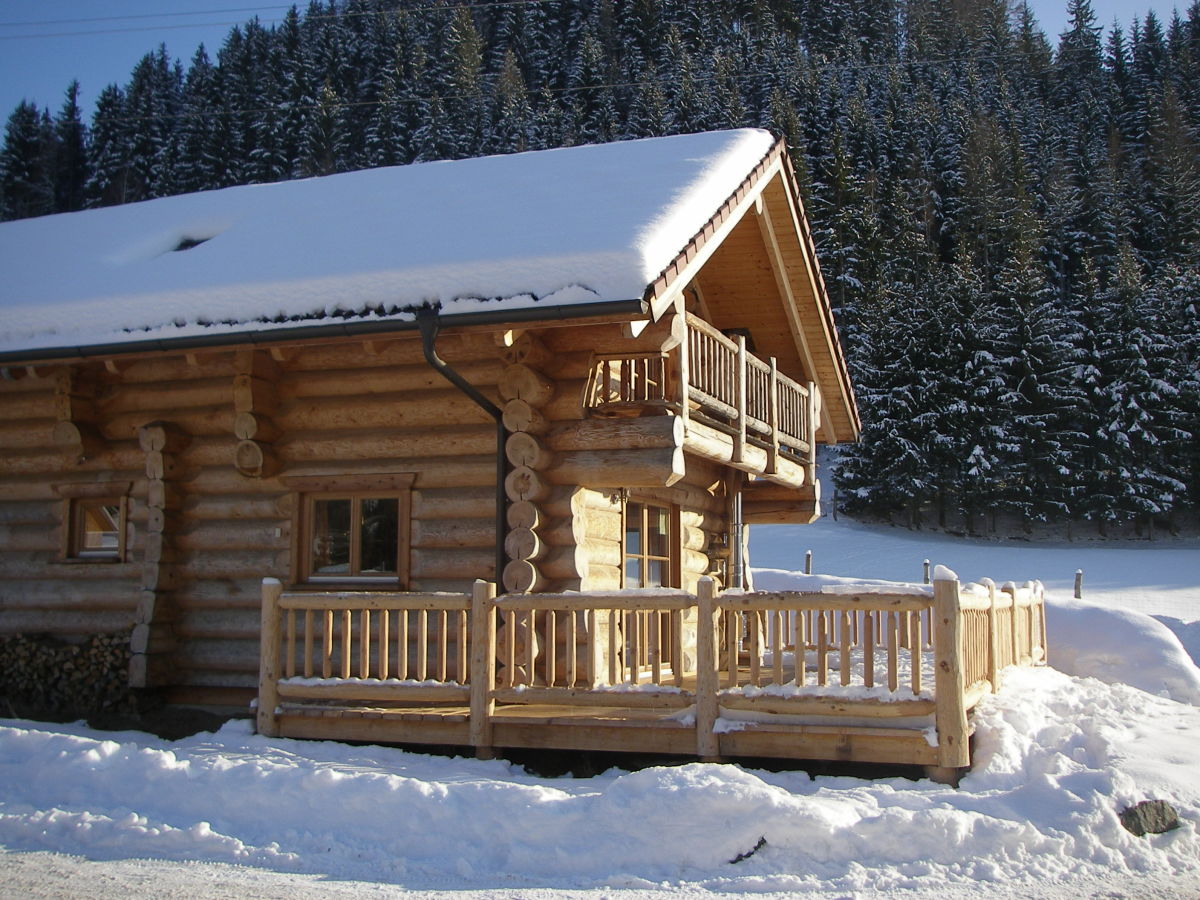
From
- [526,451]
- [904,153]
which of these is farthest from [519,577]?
[904,153]

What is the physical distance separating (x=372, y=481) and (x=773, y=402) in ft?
17.3

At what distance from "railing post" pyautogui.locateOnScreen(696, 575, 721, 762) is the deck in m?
0.01

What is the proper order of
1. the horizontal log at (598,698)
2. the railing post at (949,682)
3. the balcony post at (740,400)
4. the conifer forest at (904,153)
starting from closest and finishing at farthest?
1. the railing post at (949,682)
2. the horizontal log at (598,698)
3. the balcony post at (740,400)
4. the conifer forest at (904,153)

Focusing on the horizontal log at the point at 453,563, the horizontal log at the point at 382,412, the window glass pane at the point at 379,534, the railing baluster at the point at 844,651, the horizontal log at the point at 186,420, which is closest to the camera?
the railing baluster at the point at 844,651

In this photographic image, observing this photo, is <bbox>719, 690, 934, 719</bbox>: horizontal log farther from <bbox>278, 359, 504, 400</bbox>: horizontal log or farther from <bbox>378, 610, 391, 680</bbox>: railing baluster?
<bbox>278, 359, 504, 400</bbox>: horizontal log

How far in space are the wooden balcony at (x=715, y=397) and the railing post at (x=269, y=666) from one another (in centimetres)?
336

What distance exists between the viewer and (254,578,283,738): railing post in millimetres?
9883

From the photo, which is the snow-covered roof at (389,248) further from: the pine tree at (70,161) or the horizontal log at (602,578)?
the pine tree at (70,161)

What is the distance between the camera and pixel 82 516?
12.7m

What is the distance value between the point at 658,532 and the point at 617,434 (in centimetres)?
319

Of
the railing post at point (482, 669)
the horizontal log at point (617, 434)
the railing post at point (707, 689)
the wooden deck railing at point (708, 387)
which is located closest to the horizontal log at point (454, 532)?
the horizontal log at point (617, 434)

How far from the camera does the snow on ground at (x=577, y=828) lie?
6074 mm

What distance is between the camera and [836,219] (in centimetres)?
6384

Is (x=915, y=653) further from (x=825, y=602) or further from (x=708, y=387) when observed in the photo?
(x=708, y=387)
